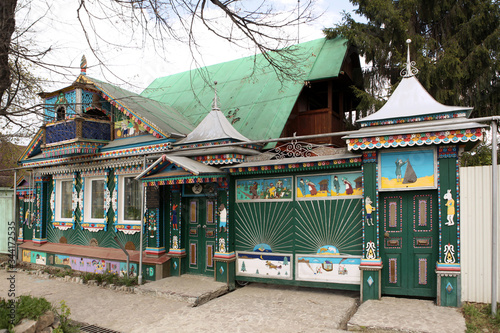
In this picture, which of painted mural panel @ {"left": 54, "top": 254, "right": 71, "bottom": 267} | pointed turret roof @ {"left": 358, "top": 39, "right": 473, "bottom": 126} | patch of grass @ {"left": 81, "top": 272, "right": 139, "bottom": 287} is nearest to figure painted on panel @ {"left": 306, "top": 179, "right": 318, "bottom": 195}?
pointed turret roof @ {"left": 358, "top": 39, "right": 473, "bottom": 126}

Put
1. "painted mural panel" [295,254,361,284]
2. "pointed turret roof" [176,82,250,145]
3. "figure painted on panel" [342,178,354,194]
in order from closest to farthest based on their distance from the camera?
"painted mural panel" [295,254,361,284]
"figure painted on panel" [342,178,354,194]
"pointed turret roof" [176,82,250,145]

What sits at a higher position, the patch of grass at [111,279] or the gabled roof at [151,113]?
the gabled roof at [151,113]

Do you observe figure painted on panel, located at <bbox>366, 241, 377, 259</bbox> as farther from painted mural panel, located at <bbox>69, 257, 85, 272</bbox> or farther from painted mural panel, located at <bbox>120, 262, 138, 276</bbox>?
painted mural panel, located at <bbox>69, 257, 85, 272</bbox>

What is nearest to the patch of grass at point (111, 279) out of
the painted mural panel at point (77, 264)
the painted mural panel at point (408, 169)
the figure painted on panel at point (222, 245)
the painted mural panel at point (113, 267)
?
the painted mural panel at point (113, 267)

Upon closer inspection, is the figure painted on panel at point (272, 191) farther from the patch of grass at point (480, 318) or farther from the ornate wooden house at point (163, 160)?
the patch of grass at point (480, 318)

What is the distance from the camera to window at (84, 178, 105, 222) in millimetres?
11109

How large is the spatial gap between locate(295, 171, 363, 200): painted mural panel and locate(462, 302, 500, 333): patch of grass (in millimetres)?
Result: 2471

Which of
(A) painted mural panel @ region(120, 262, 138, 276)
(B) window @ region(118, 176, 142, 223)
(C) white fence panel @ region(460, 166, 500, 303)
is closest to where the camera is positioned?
(C) white fence panel @ region(460, 166, 500, 303)

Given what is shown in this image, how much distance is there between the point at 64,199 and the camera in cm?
1210

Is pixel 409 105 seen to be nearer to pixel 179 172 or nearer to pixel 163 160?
pixel 179 172

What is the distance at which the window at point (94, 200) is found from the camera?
11.1 metres

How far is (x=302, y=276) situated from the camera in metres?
7.57

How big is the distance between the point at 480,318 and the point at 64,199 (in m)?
11.4

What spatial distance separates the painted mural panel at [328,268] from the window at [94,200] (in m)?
6.33
